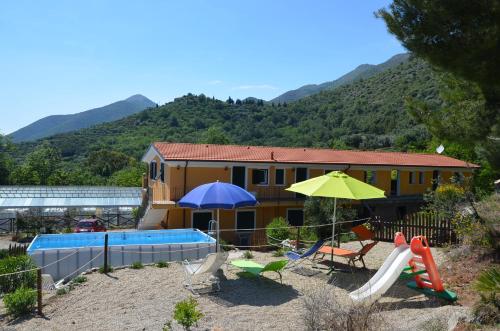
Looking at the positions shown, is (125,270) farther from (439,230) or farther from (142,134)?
(142,134)

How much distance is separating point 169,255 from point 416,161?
23.0 metres

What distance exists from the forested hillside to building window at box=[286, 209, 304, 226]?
3357cm

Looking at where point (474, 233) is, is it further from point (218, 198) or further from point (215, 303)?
point (215, 303)

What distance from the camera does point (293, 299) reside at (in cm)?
915

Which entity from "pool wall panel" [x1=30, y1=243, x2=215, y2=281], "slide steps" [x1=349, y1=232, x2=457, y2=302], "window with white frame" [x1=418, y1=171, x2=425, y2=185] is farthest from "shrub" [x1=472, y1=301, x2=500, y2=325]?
"window with white frame" [x1=418, y1=171, x2=425, y2=185]

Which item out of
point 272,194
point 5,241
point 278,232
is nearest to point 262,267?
point 278,232

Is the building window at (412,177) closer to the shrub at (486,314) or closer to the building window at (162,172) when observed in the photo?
the building window at (162,172)

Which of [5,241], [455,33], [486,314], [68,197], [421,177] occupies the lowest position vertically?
[5,241]

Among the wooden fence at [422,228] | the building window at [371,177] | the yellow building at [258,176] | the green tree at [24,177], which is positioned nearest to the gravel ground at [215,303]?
the wooden fence at [422,228]

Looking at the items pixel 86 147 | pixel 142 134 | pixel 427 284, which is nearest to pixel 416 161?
pixel 427 284

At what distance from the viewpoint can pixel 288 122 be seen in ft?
306

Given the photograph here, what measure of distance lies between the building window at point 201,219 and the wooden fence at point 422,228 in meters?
9.74

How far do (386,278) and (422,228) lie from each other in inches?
314

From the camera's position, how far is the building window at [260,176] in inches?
1006
